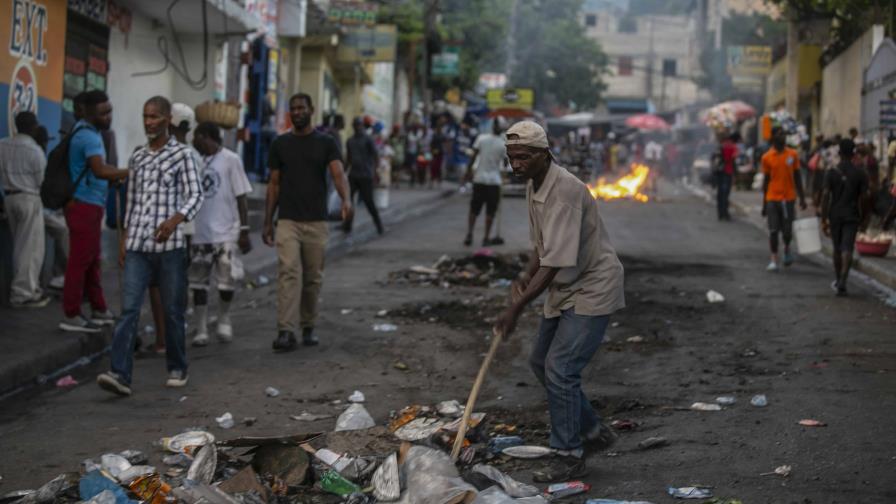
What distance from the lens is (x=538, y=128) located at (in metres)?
5.54

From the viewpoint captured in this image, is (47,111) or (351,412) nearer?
(351,412)

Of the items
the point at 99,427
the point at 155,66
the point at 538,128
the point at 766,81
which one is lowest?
the point at 99,427

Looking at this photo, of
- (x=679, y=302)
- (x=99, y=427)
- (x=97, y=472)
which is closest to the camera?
(x=97, y=472)

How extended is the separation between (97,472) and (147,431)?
5.15 feet

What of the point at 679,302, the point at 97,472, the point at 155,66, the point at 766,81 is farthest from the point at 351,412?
the point at 766,81

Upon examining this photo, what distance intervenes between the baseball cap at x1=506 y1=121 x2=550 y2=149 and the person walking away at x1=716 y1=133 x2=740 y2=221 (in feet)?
58.5

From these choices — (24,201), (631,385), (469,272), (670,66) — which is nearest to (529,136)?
(631,385)

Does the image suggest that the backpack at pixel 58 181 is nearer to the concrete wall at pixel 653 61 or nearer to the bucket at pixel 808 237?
the bucket at pixel 808 237

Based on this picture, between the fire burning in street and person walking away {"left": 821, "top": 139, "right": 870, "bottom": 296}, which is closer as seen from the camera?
person walking away {"left": 821, "top": 139, "right": 870, "bottom": 296}

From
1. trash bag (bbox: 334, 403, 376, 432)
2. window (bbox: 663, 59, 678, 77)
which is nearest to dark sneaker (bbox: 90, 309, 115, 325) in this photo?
trash bag (bbox: 334, 403, 376, 432)

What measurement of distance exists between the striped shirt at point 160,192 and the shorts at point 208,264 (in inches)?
74.9

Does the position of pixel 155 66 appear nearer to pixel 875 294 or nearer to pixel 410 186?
pixel 875 294

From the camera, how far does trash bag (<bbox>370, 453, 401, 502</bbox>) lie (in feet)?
16.4

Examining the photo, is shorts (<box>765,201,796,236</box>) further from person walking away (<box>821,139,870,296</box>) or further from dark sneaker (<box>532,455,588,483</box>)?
dark sneaker (<box>532,455,588,483</box>)
